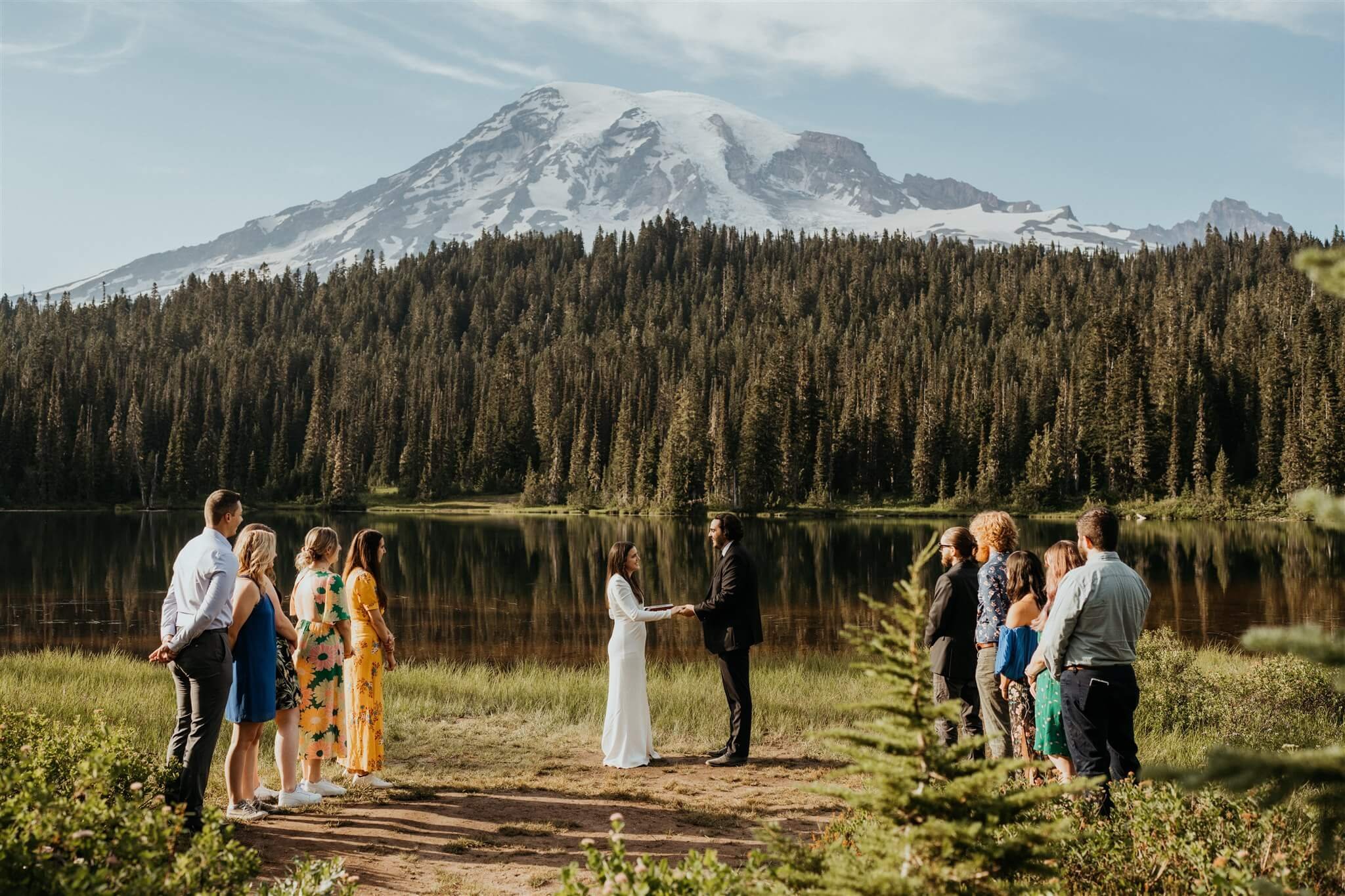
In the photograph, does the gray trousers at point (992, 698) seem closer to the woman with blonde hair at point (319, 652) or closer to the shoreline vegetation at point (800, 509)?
the woman with blonde hair at point (319, 652)

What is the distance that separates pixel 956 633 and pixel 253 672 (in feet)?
20.0

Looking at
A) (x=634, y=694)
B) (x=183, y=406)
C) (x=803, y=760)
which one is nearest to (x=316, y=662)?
(x=634, y=694)

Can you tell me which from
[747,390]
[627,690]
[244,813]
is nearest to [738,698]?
[627,690]

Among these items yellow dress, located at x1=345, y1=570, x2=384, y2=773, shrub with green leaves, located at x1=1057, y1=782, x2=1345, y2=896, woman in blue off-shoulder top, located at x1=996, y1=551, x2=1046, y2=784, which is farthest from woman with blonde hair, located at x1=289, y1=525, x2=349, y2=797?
shrub with green leaves, located at x1=1057, y1=782, x2=1345, y2=896

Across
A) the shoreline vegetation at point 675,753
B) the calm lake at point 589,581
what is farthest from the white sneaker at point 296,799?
the calm lake at point 589,581

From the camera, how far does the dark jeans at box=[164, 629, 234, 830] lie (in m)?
7.29

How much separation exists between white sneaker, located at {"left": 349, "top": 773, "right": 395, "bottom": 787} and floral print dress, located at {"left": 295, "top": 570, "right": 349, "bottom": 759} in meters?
0.31

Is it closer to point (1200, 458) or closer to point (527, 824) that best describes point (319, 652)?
point (527, 824)

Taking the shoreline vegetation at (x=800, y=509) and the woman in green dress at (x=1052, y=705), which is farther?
the shoreline vegetation at (x=800, y=509)

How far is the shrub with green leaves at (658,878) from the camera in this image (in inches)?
159

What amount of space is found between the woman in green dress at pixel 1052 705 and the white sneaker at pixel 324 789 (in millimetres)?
6010

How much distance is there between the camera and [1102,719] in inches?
286

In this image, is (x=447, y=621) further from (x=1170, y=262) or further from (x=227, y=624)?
(x=1170, y=262)

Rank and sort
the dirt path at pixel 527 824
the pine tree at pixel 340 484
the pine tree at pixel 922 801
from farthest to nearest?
the pine tree at pixel 340 484, the dirt path at pixel 527 824, the pine tree at pixel 922 801
